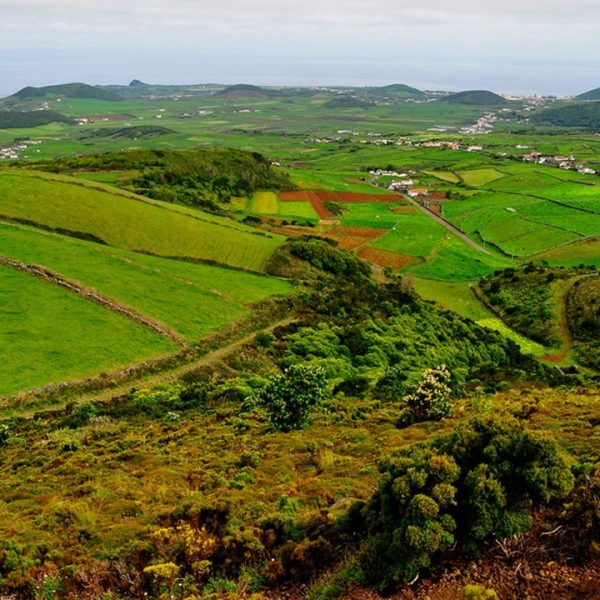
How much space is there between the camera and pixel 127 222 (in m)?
81.9

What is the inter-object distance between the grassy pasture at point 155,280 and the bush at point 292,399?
56.2ft

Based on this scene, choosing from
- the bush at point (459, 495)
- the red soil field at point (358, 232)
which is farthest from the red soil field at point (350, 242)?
the bush at point (459, 495)

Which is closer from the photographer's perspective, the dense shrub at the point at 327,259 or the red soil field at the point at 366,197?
the dense shrub at the point at 327,259

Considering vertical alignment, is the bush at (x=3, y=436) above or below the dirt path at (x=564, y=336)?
above

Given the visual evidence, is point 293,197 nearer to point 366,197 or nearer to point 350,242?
point 366,197

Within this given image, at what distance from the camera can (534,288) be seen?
3364 inches

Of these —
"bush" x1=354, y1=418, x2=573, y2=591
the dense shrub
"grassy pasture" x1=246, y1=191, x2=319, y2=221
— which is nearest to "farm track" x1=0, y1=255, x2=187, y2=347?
"bush" x1=354, y1=418, x2=573, y2=591

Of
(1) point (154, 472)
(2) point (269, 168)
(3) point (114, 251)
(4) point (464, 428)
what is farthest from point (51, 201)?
(2) point (269, 168)

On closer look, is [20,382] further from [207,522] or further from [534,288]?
[534,288]

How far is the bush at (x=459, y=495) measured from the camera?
45.7ft

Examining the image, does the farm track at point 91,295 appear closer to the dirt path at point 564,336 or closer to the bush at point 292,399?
the bush at point 292,399

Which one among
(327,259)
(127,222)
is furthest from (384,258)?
(127,222)

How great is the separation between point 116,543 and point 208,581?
14.4 feet

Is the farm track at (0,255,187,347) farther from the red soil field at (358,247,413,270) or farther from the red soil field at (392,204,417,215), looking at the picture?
the red soil field at (392,204,417,215)
